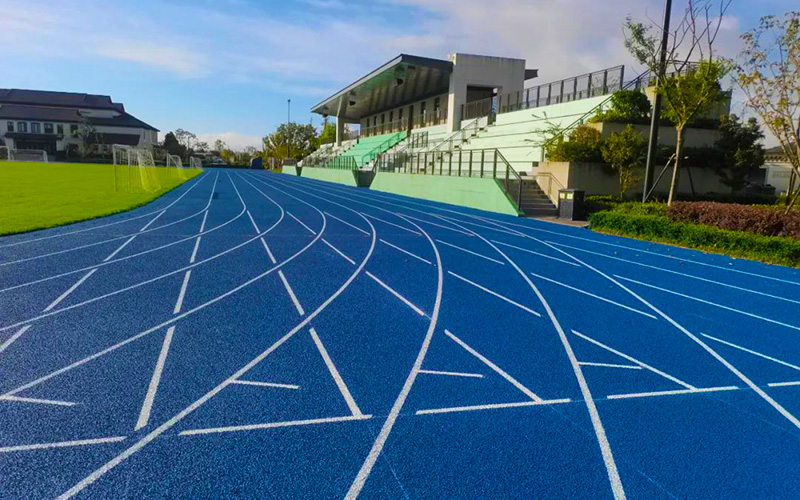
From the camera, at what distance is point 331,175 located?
160ft

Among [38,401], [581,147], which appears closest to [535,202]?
[581,147]

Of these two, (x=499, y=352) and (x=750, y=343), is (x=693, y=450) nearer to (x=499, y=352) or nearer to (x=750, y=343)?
(x=499, y=352)

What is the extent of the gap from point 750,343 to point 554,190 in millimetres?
15556

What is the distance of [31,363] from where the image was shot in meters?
4.71

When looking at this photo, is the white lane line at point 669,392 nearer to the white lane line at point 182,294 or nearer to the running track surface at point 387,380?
the running track surface at point 387,380

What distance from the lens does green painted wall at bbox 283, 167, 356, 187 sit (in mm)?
41513

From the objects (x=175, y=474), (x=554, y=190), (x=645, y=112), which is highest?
(x=645, y=112)

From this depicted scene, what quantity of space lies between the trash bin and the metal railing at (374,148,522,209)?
68.6 inches

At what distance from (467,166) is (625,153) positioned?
6956 millimetres

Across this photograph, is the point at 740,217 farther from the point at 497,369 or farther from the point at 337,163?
the point at 337,163

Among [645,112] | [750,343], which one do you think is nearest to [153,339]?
[750,343]

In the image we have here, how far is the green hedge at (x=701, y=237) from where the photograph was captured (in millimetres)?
10883

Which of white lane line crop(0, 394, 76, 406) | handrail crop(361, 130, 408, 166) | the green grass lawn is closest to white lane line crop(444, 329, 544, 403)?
white lane line crop(0, 394, 76, 406)

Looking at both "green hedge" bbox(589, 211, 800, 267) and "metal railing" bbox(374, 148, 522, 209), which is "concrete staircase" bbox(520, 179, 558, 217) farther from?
"green hedge" bbox(589, 211, 800, 267)
